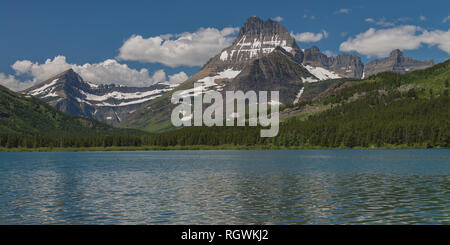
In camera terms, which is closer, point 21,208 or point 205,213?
point 205,213

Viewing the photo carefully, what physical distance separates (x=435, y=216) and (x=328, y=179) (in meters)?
37.4

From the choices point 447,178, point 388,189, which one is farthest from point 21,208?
point 447,178

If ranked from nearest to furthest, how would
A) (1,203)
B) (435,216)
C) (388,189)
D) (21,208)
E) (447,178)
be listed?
(435,216), (21,208), (1,203), (388,189), (447,178)

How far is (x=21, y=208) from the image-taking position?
47.6 m

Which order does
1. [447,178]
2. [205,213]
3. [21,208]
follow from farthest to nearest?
[447,178] < [21,208] < [205,213]
